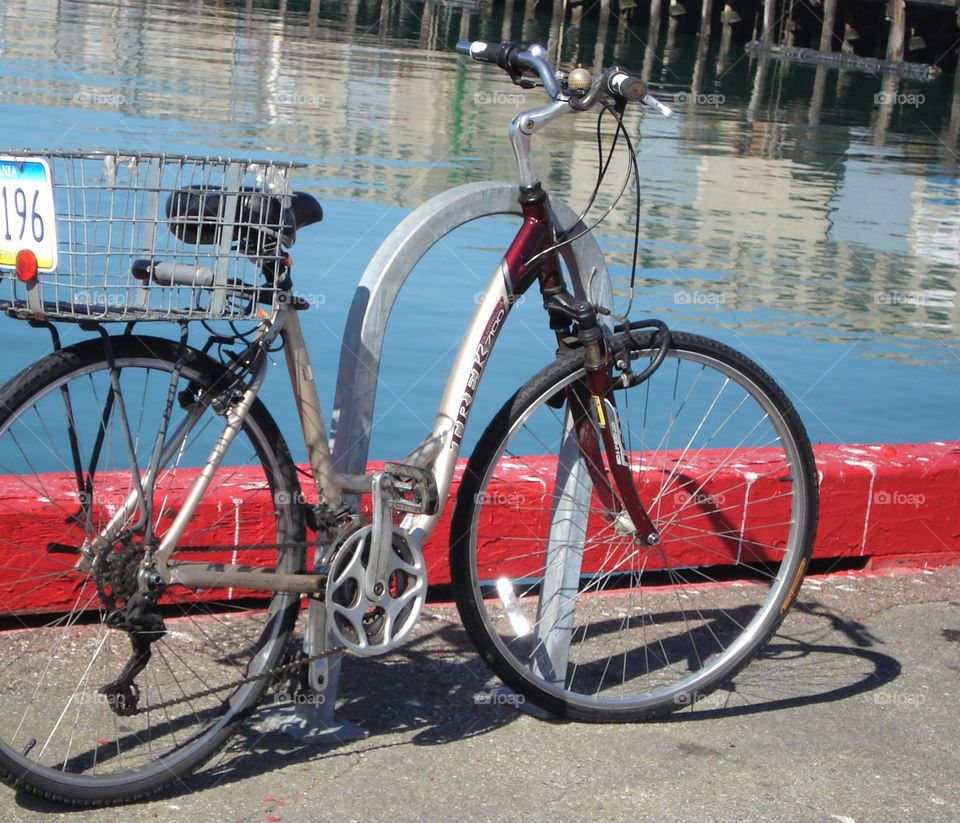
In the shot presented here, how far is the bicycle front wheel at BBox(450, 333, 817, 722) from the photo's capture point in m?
3.58

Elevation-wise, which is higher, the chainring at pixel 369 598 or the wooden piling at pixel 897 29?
the wooden piling at pixel 897 29

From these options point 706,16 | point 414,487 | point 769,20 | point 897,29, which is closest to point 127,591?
point 414,487

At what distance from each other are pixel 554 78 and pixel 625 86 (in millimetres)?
169

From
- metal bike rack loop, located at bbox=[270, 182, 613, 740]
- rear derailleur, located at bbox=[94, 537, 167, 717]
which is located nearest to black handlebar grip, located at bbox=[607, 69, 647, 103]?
metal bike rack loop, located at bbox=[270, 182, 613, 740]

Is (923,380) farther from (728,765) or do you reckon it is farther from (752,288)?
(728,765)

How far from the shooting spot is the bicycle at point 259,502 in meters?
2.91

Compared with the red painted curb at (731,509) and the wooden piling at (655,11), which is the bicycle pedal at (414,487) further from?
the wooden piling at (655,11)

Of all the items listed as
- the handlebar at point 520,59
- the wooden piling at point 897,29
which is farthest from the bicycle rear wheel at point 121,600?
the wooden piling at point 897,29

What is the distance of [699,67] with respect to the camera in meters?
32.8

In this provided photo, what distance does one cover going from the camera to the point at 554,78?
134 inches

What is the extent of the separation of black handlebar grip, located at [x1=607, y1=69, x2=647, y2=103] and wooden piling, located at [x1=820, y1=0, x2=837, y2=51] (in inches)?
1365

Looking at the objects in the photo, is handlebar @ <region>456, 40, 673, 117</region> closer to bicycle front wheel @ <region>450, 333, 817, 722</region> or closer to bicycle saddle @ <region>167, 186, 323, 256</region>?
bicycle front wheel @ <region>450, 333, 817, 722</region>

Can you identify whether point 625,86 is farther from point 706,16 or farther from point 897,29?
point 706,16

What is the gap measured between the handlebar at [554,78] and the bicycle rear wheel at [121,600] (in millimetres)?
1021
